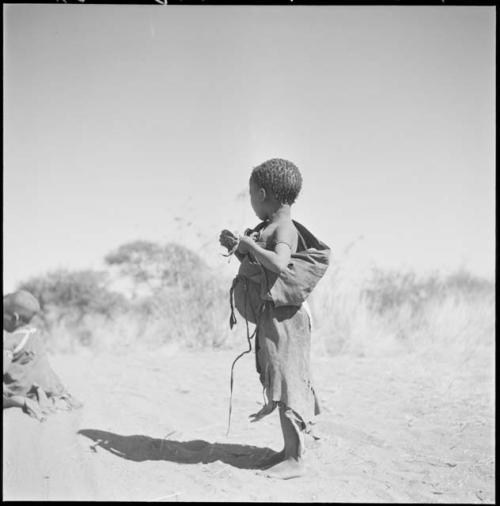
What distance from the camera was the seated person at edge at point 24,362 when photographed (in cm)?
437

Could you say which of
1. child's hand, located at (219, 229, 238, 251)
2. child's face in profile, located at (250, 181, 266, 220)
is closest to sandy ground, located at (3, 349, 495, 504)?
child's hand, located at (219, 229, 238, 251)

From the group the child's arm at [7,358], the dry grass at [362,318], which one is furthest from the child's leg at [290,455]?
the dry grass at [362,318]

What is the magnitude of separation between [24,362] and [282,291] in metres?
2.26

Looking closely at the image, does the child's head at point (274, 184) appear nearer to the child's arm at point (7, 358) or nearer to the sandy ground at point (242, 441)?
the sandy ground at point (242, 441)

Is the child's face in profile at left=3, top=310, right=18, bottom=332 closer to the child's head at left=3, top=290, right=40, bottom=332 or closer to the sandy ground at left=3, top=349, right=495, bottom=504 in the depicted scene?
the child's head at left=3, top=290, right=40, bottom=332

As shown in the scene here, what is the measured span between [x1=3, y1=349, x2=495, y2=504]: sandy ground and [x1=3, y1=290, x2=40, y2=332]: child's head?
0.61m

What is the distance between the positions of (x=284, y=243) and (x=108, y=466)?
5.39 ft

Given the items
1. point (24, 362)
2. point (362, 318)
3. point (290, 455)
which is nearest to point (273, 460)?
point (290, 455)

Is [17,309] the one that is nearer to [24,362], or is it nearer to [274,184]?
[24,362]

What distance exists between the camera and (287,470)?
3.38 m

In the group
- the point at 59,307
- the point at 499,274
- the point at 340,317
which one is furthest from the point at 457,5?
the point at 59,307

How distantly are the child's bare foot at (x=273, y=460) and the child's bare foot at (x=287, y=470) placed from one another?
72mm

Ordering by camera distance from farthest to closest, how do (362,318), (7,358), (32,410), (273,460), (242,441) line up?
1. (362,318)
2. (7,358)
3. (32,410)
4. (242,441)
5. (273,460)

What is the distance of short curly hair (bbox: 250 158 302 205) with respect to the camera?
333cm
